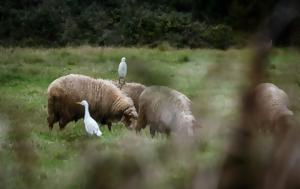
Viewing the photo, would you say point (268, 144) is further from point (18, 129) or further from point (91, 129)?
point (91, 129)

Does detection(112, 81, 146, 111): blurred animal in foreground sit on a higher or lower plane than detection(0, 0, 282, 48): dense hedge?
higher

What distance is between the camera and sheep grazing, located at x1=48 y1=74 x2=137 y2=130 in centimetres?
1211

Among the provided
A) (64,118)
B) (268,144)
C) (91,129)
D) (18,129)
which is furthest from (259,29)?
(64,118)

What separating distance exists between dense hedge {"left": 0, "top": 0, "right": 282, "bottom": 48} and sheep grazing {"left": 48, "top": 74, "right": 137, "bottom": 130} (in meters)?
17.9

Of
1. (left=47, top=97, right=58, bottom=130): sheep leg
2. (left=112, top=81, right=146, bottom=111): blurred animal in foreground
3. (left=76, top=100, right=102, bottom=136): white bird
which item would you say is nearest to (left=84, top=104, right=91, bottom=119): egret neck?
(left=76, top=100, right=102, bottom=136): white bird

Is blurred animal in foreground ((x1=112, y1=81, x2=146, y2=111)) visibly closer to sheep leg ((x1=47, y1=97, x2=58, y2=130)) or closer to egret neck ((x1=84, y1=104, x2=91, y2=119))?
sheep leg ((x1=47, y1=97, x2=58, y2=130))

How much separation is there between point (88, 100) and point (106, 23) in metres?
21.2

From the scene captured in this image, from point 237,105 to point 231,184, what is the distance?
0.15 metres

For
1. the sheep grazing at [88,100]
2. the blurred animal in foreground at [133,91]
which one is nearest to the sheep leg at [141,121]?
the sheep grazing at [88,100]

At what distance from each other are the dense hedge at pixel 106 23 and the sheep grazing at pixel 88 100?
58.6 feet

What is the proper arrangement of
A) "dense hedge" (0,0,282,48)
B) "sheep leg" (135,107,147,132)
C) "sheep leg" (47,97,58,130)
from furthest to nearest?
"dense hedge" (0,0,282,48)
"sheep leg" (47,97,58,130)
"sheep leg" (135,107,147,132)

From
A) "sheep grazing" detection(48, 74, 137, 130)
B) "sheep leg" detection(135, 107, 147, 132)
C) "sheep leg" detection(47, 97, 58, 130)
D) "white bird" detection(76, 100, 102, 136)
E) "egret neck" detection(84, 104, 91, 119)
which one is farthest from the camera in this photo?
"sheep leg" detection(47, 97, 58, 130)

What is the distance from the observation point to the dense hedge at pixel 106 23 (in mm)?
31094

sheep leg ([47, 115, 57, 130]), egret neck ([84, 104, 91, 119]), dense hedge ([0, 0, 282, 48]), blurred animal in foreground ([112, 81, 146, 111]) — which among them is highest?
egret neck ([84, 104, 91, 119])
